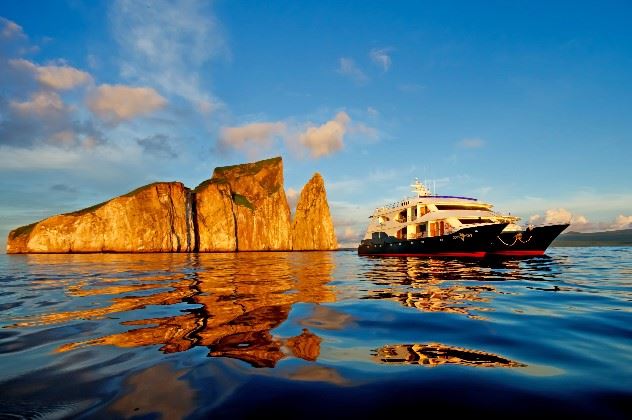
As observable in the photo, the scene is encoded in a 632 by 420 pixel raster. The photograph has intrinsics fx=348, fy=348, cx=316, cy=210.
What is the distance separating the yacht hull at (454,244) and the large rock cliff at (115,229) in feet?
295

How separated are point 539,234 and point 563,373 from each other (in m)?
27.1

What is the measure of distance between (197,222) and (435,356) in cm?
12277

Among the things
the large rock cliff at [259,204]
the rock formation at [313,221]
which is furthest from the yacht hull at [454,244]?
the rock formation at [313,221]

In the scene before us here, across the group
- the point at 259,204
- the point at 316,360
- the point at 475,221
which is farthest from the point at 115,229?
the point at 316,360

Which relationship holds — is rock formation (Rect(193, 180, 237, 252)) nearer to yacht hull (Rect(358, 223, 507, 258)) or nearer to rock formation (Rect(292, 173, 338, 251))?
rock formation (Rect(292, 173, 338, 251))

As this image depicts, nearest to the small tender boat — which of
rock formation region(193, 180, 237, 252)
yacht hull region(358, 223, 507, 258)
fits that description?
yacht hull region(358, 223, 507, 258)

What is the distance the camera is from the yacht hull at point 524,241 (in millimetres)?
25594

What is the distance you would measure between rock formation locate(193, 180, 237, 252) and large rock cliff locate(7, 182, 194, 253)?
936cm

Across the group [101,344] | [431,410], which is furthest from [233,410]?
[101,344]

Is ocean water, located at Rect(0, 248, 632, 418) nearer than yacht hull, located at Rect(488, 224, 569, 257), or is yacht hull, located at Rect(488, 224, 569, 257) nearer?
ocean water, located at Rect(0, 248, 632, 418)

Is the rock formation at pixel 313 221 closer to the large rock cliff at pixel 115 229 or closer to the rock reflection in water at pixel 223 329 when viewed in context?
the large rock cliff at pixel 115 229

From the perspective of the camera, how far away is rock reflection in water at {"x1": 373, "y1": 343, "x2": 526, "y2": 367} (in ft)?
10.4

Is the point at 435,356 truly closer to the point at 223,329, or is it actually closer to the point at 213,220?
the point at 223,329

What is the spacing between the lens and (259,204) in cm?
13812
